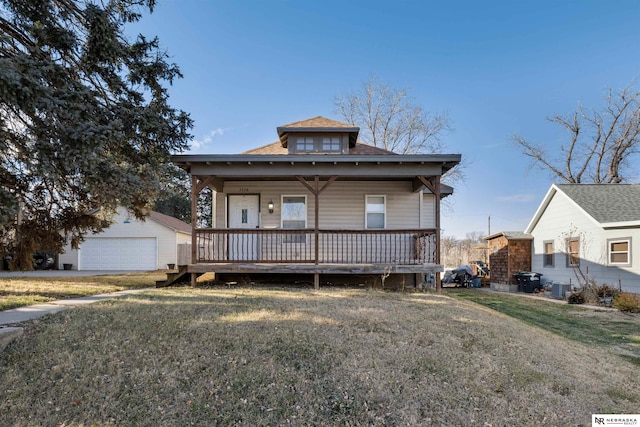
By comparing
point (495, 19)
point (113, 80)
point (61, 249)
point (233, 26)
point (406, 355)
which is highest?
point (495, 19)

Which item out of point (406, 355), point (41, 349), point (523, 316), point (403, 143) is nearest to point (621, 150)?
point (403, 143)

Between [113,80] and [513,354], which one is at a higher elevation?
[113,80]

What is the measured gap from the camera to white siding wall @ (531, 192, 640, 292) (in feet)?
36.4

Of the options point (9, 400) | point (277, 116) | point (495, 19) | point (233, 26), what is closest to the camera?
point (9, 400)

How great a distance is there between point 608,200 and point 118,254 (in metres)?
24.1

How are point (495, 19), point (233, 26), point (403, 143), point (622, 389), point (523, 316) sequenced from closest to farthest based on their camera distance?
point (622, 389) < point (523, 316) < point (233, 26) < point (495, 19) < point (403, 143)

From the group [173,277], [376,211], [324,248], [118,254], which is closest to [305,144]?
[376,211]

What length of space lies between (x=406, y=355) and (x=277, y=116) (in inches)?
583

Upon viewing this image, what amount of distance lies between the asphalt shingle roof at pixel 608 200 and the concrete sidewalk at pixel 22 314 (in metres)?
15.6

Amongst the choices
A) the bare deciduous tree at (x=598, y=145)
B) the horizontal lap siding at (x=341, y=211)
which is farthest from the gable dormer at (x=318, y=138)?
the bare deciduous tree at (x=598, y=145)

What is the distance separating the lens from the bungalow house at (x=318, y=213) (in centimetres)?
909

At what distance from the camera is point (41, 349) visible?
4059 mm

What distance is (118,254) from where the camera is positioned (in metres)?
19.7

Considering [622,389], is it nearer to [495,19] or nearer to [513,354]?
[513,354]
